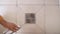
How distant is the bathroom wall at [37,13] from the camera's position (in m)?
1.01

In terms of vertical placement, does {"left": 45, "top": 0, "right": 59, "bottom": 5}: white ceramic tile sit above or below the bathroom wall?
above

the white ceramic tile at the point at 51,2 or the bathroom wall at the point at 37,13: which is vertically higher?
the white ceramic tile at the point at 51,2

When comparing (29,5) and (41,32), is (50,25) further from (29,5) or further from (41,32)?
(29,5)

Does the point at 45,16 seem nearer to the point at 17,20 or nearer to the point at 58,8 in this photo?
the point at 58,8

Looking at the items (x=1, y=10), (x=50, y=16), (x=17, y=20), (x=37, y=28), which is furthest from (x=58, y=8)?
(x=1, y=10)

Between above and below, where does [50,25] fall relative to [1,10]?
below

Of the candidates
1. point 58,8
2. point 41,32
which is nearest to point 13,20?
point 41,32

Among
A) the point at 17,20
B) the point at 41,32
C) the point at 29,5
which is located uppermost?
the point at 29,5

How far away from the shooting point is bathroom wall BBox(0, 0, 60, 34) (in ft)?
3.33

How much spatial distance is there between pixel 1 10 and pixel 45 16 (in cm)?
35

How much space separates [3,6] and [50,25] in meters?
0.40

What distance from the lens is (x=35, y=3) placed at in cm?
103

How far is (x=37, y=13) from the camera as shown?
1.02m

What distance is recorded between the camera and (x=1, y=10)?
102 cm
